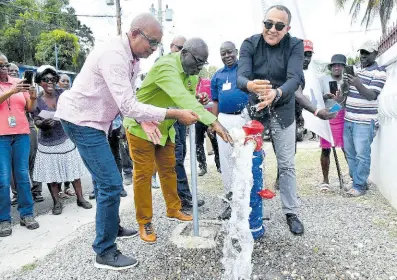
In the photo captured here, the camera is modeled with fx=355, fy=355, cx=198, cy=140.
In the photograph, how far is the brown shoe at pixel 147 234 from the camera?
3348 millimetres

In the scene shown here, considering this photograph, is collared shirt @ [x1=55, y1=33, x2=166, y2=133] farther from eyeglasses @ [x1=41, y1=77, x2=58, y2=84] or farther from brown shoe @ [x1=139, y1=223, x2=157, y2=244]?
eyeglasses @ [x1=41, y1=77, x2=58, y2=84]

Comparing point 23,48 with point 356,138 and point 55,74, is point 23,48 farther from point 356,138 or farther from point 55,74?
point 356,138

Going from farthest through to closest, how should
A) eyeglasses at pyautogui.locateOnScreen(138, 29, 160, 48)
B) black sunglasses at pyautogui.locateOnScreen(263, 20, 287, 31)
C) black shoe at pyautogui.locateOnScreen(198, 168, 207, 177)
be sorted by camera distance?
black shoe at pyautogui.locateOnScreen(198, 168, 207, 177)
black sunglasses at pyautogui.locateOnScreen(263, 20, 287, 31)
eyeglasses at pyautogui.locateOnScreen(138, 29, 160, 48)

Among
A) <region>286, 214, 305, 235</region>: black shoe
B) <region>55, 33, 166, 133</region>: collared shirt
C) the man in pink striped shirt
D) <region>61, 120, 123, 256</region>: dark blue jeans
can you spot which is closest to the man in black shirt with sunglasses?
<region>286, 214, 305, 235</region>: black shoe

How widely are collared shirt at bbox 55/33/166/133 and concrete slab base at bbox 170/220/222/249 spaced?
1208 millimetres

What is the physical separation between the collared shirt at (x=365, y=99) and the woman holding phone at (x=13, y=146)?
404 centimetres

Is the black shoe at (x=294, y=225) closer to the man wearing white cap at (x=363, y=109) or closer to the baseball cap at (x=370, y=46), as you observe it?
the man wearing white cap at (x=363, y=109)

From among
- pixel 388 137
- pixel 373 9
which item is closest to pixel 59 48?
pixel 373 9

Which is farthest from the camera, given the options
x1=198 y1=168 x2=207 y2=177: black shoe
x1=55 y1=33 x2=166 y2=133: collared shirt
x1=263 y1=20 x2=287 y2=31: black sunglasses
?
x1=198 y1=168 x2=207 y2=177: black shoe

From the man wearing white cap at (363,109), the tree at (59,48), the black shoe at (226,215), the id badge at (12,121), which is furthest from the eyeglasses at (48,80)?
the tree at (59,48)

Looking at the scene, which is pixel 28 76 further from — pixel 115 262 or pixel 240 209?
pixel 240 209

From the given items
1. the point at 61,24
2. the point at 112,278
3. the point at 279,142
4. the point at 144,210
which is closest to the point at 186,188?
the point at 144,210

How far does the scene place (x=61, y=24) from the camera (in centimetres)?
3594

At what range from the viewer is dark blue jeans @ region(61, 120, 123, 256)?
2.70 metres
